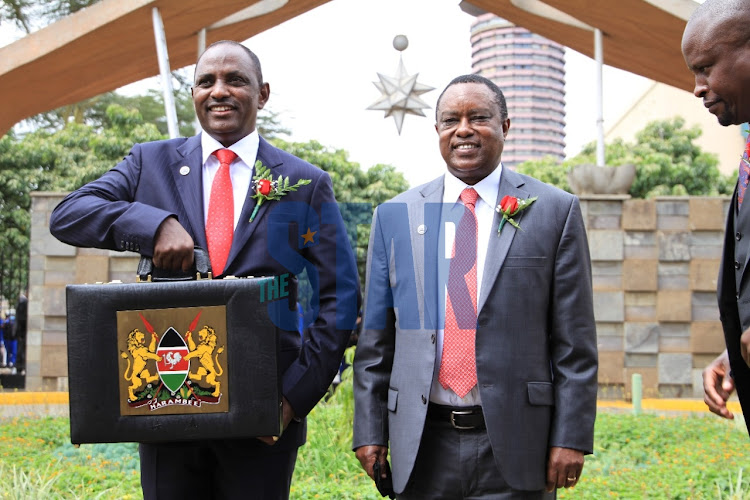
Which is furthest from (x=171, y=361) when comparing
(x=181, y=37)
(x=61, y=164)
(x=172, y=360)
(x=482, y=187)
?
(x=61, y=164)

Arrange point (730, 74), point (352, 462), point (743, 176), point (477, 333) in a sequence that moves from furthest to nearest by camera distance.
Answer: point (352, 462)
point (477, 333)
point (743, 176)
point (730, 74)

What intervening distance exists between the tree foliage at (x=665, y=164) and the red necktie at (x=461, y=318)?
24969 mm

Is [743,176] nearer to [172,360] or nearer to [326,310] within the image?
[326,310]

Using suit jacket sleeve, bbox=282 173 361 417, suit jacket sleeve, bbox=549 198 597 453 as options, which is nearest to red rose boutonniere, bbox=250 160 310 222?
suit jacket sleeve, bbox=282 173 361 417

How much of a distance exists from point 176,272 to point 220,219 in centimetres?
26

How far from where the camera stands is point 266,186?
2670 millimetres

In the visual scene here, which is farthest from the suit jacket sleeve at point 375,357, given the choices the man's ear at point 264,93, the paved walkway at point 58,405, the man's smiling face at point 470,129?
the paved walkway at point 58,405

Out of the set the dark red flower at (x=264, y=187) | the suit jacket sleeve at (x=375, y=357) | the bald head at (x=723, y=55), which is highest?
the bald head at (x=723, y=55)

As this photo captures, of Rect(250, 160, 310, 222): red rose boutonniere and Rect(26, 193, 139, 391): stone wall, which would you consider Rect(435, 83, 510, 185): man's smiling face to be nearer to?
Rect(250, 160, 310, 222): red rose boutonniere

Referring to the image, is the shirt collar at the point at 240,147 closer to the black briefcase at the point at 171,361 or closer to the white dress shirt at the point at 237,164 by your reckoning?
the white dress shirt at the point at 237,164

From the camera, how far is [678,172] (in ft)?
91.6

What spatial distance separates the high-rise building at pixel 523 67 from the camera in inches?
1902

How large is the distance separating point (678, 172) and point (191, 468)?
27954mm

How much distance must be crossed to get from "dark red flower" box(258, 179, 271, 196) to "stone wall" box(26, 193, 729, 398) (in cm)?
785
